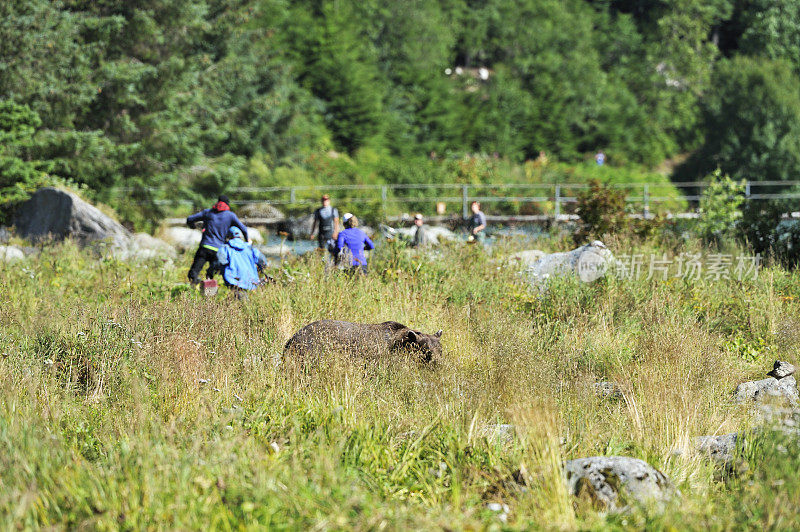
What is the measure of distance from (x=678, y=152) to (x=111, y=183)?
133ft

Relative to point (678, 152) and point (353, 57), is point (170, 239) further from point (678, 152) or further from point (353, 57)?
point (678, 152)

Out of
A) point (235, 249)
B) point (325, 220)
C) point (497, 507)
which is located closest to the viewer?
point (497, 507)

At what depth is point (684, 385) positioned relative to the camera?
5.75 meters

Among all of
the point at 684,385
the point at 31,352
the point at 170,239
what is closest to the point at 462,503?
the point at 684,385

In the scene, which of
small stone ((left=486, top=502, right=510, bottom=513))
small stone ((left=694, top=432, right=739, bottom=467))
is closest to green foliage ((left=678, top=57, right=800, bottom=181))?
small stone ((left=694, top=432, right=739, bottom=467))

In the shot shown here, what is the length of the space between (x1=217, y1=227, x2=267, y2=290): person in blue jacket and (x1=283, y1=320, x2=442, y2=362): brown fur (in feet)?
8.26

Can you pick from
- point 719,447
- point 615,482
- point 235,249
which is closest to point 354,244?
point 235,249

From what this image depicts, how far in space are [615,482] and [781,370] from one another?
3.69m

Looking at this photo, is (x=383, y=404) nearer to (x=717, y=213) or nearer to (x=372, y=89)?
(x=717, y=213)

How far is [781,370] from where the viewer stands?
7.24 meters

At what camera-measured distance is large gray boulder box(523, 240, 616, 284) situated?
33.6 ft

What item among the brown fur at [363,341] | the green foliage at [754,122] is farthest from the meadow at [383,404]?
the green foliage at [754,122]

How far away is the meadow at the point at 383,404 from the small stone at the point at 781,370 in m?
0.30

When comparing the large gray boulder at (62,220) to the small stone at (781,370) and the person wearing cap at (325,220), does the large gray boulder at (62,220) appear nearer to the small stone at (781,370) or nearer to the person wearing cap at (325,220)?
the person wearing cap at (325,220)
